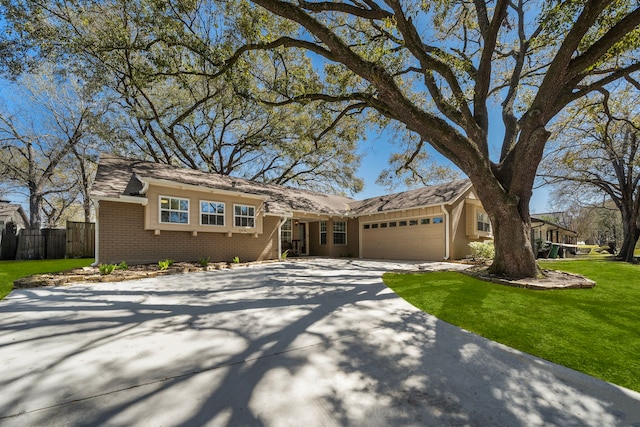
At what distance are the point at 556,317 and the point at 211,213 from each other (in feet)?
35.0

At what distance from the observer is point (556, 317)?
4242mm

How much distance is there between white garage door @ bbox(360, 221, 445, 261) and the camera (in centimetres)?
1337

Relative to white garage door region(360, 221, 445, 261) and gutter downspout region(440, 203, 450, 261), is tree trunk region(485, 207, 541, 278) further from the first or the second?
white garage door region(360, 221, 445, 261)

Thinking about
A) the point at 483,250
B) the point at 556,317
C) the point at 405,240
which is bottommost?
the point at 556,317

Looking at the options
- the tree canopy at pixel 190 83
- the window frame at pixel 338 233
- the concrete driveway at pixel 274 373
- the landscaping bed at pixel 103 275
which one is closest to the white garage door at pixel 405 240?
the window frame at pixel 338 233

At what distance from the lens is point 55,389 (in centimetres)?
236

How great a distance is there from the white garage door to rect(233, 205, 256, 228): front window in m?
7.09

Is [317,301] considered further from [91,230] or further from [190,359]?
[91,230]

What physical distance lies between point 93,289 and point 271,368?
590cm

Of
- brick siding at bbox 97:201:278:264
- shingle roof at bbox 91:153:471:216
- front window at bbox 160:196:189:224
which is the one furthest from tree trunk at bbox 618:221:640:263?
front window at bbox 160:196:189:224

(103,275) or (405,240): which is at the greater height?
(405,240)

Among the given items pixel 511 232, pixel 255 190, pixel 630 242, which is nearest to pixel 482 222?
pixel 630 242

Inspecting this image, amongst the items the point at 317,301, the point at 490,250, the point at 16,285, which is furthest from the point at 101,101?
the point at 490,250

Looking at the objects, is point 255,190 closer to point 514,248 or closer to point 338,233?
point 338,233
